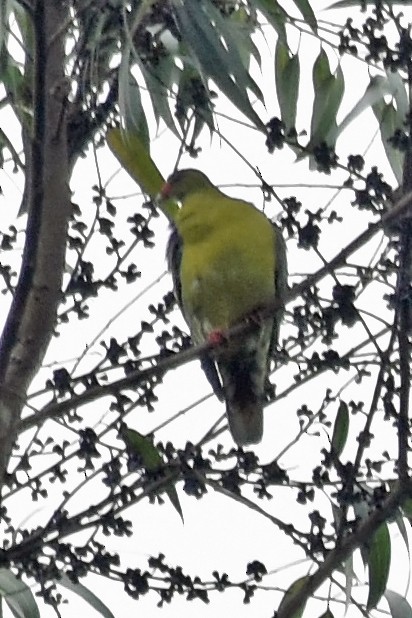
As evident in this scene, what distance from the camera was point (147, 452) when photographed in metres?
1.71

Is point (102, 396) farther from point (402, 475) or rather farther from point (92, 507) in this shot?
point (402, 475)

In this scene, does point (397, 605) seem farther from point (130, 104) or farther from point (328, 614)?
point (130, 104)

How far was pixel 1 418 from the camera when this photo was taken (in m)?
1.71

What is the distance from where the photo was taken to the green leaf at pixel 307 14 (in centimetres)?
172

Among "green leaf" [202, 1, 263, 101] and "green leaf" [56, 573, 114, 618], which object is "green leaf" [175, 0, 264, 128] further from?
"green leaf" [56, 573, 114, 618]

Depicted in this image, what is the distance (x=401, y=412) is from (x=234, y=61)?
0.51 m

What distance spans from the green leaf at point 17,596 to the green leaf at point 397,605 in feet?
1.77

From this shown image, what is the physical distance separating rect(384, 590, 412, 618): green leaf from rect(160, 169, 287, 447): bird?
611 millimetres

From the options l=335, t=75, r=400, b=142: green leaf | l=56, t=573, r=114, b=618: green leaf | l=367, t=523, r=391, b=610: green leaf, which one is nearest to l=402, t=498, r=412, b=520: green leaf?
l=367, t=523, r=391, b=610: green leaf

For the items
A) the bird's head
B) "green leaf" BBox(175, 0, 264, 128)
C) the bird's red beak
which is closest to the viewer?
"green leaf" BBox(175, 0, 264, 128)

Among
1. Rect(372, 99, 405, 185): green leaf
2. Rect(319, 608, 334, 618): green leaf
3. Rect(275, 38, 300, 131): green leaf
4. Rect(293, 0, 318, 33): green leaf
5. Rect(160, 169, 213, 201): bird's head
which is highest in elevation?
Rect(160, 169, 213, 201): bird's head

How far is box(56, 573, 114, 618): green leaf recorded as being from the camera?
1741mm

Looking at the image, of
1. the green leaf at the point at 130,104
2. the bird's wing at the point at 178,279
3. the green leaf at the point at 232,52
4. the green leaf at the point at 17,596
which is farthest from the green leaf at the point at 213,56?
the bird's wing at the point at 178,279

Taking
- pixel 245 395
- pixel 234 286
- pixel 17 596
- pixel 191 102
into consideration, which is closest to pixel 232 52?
pixel 191 102
